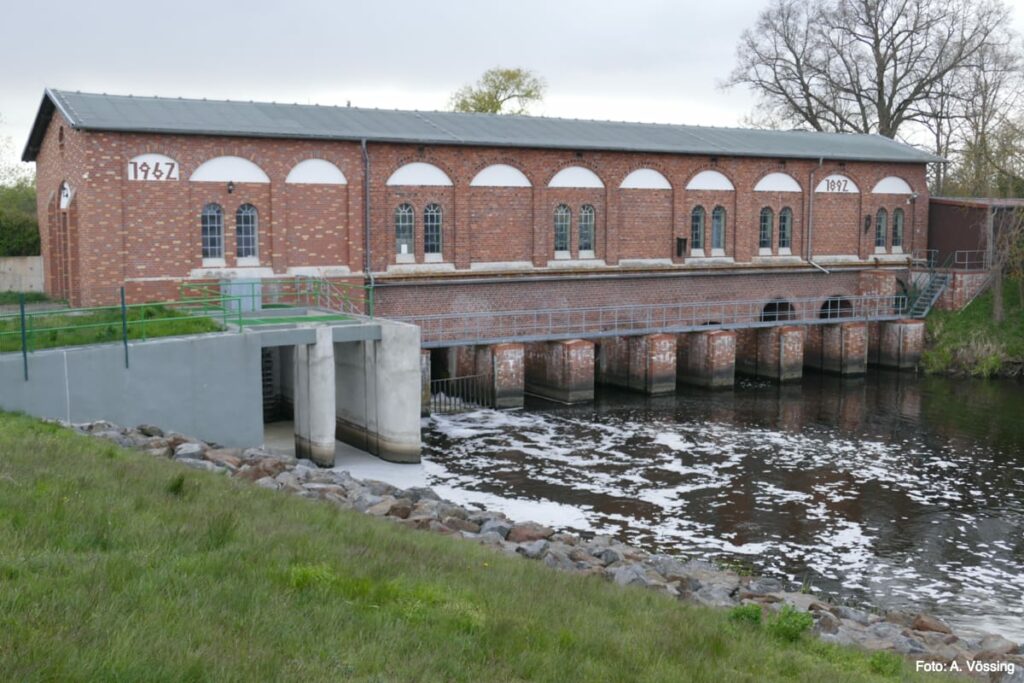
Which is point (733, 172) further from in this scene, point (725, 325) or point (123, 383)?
point (123, 383)

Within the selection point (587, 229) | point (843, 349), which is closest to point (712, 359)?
point (843, 349)

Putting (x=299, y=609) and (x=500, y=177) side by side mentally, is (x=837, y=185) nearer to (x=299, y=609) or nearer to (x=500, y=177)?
(x=500, y=177)

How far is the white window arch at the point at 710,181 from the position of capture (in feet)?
104

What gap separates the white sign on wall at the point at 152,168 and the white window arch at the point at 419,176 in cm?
538

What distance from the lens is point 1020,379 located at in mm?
30469

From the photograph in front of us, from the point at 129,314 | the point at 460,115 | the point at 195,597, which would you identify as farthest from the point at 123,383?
the point at 460,115

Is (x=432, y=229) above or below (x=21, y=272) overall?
above

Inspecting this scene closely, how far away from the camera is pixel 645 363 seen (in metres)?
28.2

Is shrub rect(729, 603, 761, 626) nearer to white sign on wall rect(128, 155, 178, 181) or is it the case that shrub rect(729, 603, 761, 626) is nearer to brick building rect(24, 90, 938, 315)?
brick building rect(24, 90, 938, 315)

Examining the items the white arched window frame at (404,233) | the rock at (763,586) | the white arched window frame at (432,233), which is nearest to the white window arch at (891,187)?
the white arched window frame at (432,233)

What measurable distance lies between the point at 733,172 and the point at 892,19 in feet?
54.4

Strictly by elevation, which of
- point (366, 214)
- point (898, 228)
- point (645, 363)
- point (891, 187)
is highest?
point (891, 187)

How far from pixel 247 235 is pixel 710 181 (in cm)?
1411

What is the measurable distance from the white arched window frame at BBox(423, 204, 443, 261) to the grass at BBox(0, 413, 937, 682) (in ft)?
58.6
